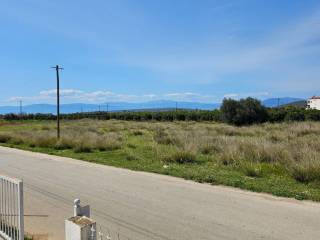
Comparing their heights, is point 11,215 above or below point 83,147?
above

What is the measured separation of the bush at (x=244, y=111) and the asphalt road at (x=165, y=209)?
39.0m

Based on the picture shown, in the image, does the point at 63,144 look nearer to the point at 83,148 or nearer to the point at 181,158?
the point at 83,148

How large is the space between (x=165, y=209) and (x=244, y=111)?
43175mm

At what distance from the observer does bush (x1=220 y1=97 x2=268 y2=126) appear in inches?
1987

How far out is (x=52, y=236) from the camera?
22.3 ft

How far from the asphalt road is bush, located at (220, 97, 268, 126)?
39.0 meters

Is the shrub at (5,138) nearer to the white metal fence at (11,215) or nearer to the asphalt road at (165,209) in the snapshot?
the asphalt road at (165,209)

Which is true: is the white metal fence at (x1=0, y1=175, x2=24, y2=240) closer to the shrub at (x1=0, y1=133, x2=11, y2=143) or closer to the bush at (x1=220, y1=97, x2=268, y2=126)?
the shrub at (x1=0, y1=133, x2=11, y2=143)

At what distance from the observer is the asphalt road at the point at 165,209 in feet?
22.3

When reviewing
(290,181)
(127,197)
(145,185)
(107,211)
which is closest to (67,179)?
(145,185)

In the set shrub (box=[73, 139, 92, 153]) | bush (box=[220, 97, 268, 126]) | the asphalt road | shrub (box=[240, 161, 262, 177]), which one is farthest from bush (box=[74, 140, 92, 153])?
bush (box=[220, 97, 268, 126])

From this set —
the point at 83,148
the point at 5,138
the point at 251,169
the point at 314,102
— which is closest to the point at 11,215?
the point at 251,169

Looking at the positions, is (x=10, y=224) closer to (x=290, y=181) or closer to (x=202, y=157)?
(x=290, y=181)

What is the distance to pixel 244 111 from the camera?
5019 cm
